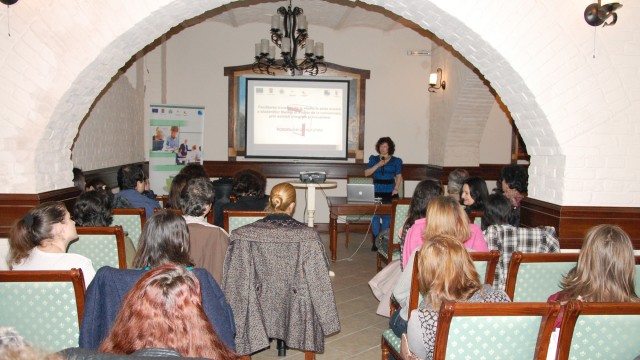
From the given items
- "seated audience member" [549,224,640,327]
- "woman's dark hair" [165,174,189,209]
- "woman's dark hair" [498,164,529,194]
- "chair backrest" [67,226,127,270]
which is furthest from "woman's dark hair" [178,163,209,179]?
"seated audience member" [549,224,640,327]

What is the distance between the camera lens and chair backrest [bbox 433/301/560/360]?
1.59 metres

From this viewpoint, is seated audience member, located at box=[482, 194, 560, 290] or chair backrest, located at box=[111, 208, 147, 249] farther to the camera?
chair backrest, located at box=[111, 208, 147, 249]

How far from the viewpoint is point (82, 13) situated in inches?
131

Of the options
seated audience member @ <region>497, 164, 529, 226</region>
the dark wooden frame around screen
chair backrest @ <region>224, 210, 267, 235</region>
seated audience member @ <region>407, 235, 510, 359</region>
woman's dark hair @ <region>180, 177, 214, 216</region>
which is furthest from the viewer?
the dark wooden frame around screen

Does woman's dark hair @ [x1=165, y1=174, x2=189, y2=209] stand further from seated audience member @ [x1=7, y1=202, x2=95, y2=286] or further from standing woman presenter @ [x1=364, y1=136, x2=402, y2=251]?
standing woman presenter @ [x1=364, y1=136, x2=402, y2=251]

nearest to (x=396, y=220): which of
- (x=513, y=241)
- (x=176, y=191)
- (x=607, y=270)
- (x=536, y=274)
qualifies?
(x=513, y=241)

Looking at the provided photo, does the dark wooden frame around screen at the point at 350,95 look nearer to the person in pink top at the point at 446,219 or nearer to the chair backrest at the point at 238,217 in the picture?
the chair backrest at the point at 238,217

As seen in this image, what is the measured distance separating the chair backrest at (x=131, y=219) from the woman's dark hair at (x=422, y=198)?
1.81 metres

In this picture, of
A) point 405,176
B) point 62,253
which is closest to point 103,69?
point 62,253

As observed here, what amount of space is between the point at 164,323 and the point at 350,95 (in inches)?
269

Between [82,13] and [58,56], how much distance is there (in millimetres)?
325

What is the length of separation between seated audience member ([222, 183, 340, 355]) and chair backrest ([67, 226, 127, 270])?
562 millimetres

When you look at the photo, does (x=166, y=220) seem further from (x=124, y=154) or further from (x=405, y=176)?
(x=405, y=176)

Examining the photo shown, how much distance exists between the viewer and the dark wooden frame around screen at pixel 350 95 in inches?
302
